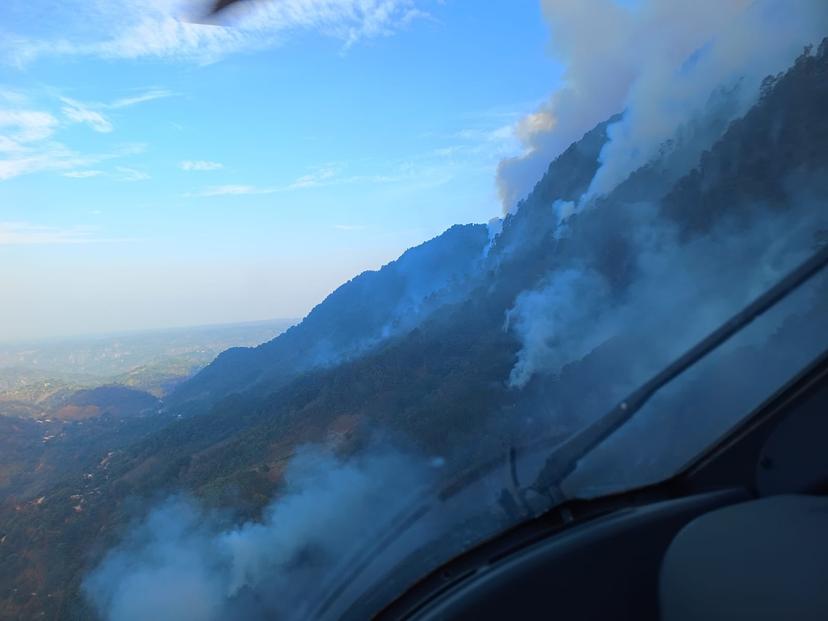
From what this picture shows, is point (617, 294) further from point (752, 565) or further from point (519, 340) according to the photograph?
point (752, 565)

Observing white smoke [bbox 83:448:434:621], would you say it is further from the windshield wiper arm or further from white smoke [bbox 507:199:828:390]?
the windshield wiper arm

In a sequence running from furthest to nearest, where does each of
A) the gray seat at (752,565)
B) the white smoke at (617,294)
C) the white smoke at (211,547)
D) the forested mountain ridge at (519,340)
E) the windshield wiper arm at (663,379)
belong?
the white smoke at (211,547) < the forested mountain ridge at (519,340) < the white smoke at (617,294) < the windshield wiper arm at (663,379) < the gray seat at (752,565)

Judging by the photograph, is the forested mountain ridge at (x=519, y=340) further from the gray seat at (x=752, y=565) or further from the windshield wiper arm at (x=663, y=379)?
the gray seat at (x=752, y=565)

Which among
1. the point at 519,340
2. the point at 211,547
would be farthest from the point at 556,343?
the point at 211,547

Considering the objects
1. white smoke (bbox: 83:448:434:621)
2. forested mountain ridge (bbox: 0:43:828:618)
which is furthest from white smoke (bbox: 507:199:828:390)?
white smoke (bbox: 83:448:434:621)

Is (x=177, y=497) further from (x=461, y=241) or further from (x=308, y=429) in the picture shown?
(x=461, y=241)

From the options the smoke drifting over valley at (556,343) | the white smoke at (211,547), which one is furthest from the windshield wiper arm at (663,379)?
the white smoke at (211,547)

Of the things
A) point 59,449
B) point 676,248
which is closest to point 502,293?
point 676,248

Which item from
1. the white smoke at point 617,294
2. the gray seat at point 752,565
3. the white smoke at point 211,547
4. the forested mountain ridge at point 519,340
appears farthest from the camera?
the white smoke at point 211,547
